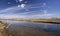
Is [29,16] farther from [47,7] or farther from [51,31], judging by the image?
[51,31]

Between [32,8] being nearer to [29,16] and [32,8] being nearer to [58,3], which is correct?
[29,16]

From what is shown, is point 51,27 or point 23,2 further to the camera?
point 51,27

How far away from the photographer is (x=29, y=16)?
2.97 meters

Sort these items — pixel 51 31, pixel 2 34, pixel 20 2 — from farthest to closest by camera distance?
1. pixel 51 31
2. pixel 2 34
3. pixel 20 2

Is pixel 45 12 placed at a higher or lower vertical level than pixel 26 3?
lower

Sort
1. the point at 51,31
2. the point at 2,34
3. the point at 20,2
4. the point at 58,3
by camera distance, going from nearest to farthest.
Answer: the point at 58,3
the point at 20,2
the point at 2,34
the point at 51,31

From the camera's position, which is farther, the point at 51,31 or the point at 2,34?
the point at 51,31

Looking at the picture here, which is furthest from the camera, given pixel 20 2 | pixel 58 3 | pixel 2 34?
pixel 2 34

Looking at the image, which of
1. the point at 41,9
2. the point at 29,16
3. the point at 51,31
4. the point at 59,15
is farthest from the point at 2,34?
the point at 51,31

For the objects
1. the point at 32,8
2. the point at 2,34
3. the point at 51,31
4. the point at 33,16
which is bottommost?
the point at 51,31

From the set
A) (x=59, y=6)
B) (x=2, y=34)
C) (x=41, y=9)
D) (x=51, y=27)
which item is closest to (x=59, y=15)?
(x=59, y=6)

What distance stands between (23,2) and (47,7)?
560 mm

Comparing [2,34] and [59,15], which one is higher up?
[59,15]

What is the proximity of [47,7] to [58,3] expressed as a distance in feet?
0.84
